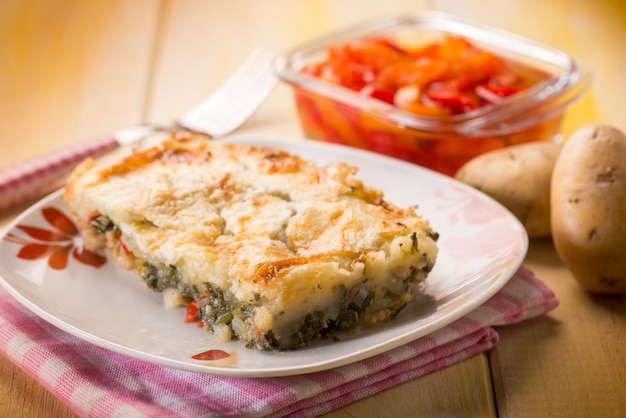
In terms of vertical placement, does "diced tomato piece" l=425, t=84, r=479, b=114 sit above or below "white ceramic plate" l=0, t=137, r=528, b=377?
above

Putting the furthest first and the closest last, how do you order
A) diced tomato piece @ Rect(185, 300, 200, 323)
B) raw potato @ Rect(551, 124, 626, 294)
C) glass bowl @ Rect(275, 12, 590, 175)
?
1. glass bowl @ Rect(275, 12, 590, 175)
2. raw potato @ Rect(551, 124, 626, 294)
3. diced tomato piece @ Rect(185, 300, 200, 323)

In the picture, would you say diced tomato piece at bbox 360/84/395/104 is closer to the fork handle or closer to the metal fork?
the metal fork

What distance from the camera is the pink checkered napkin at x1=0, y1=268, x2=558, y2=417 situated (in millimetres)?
2553

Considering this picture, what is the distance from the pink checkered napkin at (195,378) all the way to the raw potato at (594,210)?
430 mm

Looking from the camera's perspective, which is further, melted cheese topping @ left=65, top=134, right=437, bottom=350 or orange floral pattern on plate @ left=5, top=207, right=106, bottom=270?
orange floral pattern on plate @ left=5, top=207, right=106, bottom=270

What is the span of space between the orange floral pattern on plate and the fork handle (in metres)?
0.48

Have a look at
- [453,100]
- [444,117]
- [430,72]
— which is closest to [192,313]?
[444,117]

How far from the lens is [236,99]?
15.6 feet

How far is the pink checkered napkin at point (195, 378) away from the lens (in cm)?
255

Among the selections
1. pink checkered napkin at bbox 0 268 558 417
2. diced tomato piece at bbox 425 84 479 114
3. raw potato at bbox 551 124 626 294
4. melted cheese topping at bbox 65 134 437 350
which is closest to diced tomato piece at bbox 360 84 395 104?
diced tomato piece at bbox 425 84 479 114

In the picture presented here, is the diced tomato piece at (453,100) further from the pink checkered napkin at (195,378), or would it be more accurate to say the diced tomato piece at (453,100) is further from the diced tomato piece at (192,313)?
the diced tomato piece at (192,313)

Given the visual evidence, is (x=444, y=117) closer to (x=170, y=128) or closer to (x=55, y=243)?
(x=170, y=128)

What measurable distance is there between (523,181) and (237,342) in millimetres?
1544

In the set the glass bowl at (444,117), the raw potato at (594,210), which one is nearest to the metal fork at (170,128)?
the glass bowl at (444,117)
